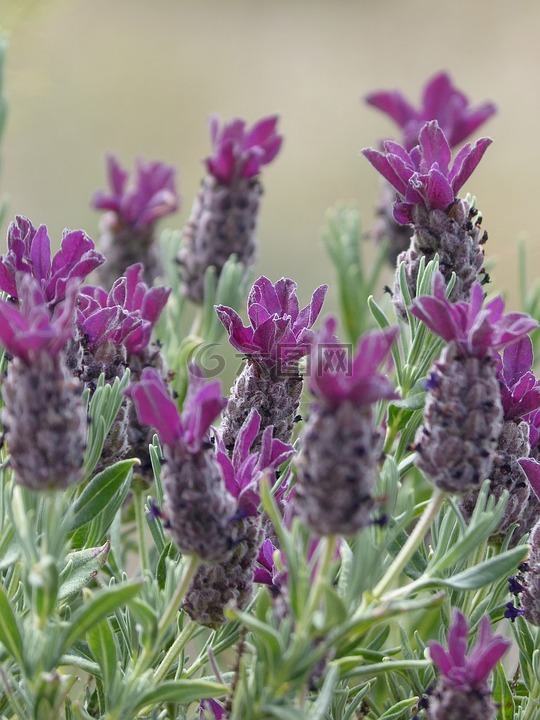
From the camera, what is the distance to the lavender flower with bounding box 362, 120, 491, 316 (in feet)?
4.58

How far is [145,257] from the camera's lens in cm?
233

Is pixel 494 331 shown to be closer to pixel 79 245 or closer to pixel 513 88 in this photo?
pixel 79 245

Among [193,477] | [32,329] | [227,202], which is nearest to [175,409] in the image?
[193,477]

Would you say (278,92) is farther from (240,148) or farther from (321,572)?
(321,572)

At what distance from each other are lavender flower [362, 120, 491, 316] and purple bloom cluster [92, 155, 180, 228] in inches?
38.6

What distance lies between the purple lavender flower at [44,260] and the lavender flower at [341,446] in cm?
43

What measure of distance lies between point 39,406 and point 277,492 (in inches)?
14.4

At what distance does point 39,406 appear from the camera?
98cm

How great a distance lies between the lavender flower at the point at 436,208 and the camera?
4.58 feet

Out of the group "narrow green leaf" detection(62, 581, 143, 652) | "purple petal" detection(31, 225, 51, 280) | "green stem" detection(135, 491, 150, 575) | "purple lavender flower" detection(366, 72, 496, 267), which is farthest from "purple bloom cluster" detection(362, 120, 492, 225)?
"purple lavender flower" detection(366, 72, 496, 267)

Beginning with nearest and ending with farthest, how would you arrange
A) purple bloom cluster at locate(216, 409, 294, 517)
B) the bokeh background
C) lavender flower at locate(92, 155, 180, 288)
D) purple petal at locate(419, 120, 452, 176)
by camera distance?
purple bloom cluster at locate(216, 409, 294, 517) < purple petal at locate(419, 120, 452, 176) < lavender flower at locate(92, 155, 180, 288) < the bokeh background

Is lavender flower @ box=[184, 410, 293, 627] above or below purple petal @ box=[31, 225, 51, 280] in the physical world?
below

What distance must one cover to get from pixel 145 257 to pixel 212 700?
1.29 meters

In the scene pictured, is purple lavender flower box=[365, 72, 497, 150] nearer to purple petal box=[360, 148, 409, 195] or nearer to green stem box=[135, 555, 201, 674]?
purple petal box=[360, 148, 409, 195]
